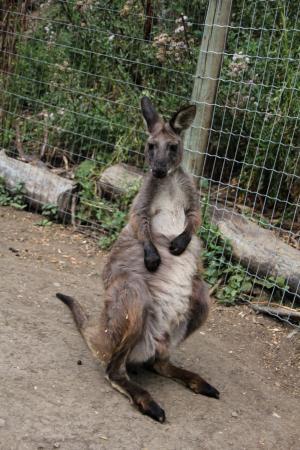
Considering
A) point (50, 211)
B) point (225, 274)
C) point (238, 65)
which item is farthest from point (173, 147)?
point (50, 211)

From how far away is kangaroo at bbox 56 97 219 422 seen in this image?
3.65m

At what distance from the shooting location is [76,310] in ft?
14.7

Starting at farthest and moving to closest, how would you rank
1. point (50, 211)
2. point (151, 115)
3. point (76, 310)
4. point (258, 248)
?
point (50, 211), point (258, 248), point (76, 310), point (151, 115)

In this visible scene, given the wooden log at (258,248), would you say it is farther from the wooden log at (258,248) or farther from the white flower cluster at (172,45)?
the white flower cluster at (172,45)

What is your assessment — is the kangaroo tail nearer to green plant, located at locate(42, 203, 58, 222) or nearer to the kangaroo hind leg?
the kangaroo hind leg

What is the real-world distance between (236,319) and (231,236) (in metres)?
0.72

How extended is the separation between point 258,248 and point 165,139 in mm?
1598

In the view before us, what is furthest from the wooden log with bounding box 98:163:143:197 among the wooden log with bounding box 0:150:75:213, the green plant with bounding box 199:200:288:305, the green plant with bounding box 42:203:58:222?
the green plant with bounding box 199:200:288:305

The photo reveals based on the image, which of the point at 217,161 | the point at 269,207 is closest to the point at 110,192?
the point at 217,161

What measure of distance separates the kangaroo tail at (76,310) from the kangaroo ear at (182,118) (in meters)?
1.33

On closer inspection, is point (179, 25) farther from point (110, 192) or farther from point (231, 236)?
point (231, 236)

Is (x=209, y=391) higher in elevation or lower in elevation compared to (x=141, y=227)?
lower

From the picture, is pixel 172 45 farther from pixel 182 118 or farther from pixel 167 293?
pixel 167 293

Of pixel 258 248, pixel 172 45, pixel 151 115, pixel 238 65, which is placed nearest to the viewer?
pixel 151 115
